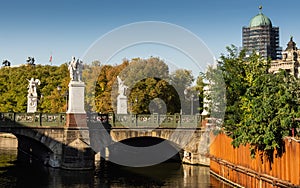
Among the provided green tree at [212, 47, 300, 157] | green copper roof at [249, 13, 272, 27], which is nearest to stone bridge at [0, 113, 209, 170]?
green tree at [212, 47, 300, 157]

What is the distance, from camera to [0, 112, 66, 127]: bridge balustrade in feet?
124

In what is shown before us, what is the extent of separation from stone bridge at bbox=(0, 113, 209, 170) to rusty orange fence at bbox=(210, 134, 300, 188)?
10.7ft

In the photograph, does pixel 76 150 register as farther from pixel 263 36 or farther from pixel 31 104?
pixel 263 36

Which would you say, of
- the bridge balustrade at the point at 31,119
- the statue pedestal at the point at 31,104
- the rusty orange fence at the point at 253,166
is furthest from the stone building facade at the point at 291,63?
the bridge balustrade at the point at 31,119

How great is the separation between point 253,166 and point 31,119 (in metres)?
19.6

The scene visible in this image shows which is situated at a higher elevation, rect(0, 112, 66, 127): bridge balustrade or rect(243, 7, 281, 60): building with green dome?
rect(243, 7, 281, 60): building with green dome

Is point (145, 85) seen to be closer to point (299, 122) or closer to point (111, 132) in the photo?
point (111, 132)

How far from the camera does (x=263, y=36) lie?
126 meters

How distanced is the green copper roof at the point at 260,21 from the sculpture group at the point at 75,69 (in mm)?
93881

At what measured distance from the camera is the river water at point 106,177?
3238 cm

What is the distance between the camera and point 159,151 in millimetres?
52812

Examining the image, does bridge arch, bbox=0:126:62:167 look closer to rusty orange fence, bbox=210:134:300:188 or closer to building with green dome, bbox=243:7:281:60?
rusty orange fence, bbox=210:134:300:188

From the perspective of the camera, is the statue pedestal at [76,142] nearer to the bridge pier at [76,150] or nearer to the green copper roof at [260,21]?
the bridge pier at [76,150]

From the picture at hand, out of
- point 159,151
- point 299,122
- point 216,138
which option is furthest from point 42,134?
point 299,122
